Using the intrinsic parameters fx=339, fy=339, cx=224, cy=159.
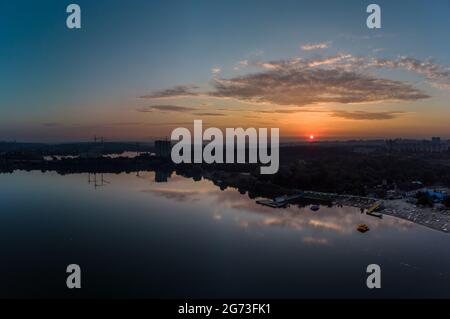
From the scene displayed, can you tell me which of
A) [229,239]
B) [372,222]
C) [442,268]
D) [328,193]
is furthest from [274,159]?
[442,268]

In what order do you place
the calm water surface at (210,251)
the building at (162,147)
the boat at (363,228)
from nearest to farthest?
1. the calm water surface at (210,251)
2. the boat at (363,228)
3. the building at (162,147)

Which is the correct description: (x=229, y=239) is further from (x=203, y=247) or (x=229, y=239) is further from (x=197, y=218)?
(x=197, y=218)

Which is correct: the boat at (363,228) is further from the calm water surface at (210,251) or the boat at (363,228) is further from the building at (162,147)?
the building at (162,147)

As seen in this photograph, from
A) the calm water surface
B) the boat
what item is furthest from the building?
the boat

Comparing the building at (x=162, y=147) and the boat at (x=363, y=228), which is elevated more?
the building at (x=162, y=147)

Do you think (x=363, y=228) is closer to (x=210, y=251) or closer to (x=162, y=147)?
(x=210, y=251)

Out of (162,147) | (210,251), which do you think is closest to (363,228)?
(210,251)

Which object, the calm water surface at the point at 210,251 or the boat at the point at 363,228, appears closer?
the calm water surface at the point at 210,251

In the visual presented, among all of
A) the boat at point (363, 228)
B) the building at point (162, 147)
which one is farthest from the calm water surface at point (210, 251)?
the building at point (162, 147)
